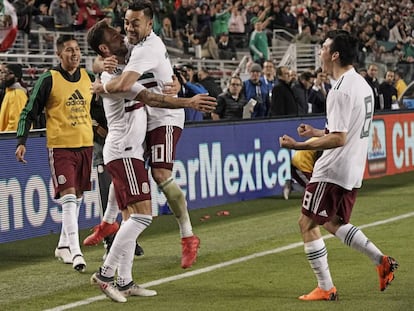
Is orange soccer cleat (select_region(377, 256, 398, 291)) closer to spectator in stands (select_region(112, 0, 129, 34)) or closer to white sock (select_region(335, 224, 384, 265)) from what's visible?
white sock (select_region(335, 224, 384, 265))

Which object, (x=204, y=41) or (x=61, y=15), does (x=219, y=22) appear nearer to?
(x=204, y=41)

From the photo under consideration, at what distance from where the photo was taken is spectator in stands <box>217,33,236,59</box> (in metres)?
27.7

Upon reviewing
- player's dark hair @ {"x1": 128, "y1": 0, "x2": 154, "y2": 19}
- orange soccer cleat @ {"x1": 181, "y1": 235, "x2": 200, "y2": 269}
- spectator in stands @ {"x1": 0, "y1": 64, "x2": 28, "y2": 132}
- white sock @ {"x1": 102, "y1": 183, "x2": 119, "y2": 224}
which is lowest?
orange soccer cleat @ {"x1": 181, "y1": 235, "x2": 200, "y2": 269}

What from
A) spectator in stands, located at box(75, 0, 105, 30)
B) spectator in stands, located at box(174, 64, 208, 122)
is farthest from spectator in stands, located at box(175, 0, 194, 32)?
spectator in stands, located at box(174, 64, 208, 122)

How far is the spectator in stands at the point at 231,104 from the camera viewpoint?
18000mm

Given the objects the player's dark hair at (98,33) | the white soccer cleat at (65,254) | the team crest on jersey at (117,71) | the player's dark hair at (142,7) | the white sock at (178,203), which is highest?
the player's dark hair at (142,7)

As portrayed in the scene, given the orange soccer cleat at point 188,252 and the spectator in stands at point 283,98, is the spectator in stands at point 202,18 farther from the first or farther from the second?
the orange soccer cleat at point 188,252

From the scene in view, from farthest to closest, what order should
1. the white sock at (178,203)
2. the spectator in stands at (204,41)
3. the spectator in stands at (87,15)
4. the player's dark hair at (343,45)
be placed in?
the spectator in stands at (204,41)
the spectator in stands at (87,15)
the white sock at (178,203)
the player's dark hair at (343,45)

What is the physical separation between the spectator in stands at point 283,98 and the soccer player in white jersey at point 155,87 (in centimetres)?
905

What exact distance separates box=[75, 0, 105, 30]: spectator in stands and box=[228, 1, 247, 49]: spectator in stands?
229 inches

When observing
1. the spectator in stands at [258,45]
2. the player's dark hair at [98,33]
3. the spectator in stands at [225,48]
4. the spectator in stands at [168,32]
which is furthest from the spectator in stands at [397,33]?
the player's dark hair at [98,33]

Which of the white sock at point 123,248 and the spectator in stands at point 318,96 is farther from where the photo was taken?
the spectator in stands at point 318,96

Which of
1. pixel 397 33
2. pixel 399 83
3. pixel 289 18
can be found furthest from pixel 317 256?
pixel 397 33

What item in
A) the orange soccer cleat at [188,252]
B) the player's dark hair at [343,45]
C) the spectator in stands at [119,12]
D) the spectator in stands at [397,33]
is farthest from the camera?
the spectator in stands at [397,33]
